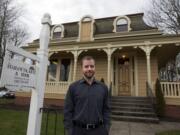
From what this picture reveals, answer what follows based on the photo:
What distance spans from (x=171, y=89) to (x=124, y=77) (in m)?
3.24

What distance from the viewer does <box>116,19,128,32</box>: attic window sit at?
44.8 ft

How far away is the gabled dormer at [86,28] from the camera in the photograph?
45.6 feet

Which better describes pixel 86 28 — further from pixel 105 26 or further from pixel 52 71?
pixel 52 71

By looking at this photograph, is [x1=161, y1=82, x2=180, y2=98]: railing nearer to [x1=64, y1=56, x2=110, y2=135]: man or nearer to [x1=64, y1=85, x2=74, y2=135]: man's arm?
[x1=64, y1=56, x2=110, y2=135]: man

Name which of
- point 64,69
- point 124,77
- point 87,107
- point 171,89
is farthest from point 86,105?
point 64,69

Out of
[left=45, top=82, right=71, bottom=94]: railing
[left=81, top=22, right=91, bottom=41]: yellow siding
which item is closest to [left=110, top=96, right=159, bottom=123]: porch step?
[left=45, top=82, right=71, bottom=94]: railing

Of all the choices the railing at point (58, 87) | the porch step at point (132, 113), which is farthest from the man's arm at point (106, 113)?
the railing at point (58, 87)

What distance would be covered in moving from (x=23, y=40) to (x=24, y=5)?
42.3 feet

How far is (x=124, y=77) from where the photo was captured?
11.8 m

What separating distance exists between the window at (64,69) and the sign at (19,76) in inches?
418

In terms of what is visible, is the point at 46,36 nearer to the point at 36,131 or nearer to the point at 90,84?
the point at 90,84

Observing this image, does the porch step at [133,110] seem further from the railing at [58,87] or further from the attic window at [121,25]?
the attic window at [121,25]

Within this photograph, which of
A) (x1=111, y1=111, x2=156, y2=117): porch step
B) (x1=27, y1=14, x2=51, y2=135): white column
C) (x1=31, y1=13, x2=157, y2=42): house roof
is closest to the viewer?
(x1=27, y1=14, x2=51, y2=135): white column

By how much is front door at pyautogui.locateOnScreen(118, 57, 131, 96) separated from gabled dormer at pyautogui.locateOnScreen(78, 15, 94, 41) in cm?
339
